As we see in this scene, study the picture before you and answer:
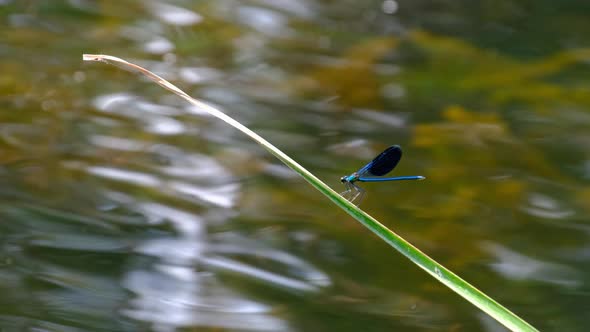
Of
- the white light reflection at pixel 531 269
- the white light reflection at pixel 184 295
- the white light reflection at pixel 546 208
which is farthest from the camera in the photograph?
the white light reflection at pixel 546 208

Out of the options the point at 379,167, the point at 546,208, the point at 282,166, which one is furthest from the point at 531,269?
the point at 282,166

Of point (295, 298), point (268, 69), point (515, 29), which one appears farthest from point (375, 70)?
point (295, 298)

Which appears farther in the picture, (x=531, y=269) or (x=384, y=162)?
(x=531, y=269)

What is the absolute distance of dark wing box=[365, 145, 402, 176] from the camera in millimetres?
2721

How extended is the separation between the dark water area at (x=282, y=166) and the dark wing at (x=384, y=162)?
1.99ft

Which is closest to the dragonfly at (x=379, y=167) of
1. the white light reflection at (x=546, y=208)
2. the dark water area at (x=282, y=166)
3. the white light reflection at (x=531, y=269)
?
the dark water area at (x=282, y=166)

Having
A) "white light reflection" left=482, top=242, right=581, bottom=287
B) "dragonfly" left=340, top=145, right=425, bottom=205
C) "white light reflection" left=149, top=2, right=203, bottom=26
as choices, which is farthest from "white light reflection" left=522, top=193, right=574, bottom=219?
"white light reflection" left=149, top=2, right=203, bottom=26

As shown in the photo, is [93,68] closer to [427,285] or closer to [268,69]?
[268,69]

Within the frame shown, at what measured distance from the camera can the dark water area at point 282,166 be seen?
9.86ft

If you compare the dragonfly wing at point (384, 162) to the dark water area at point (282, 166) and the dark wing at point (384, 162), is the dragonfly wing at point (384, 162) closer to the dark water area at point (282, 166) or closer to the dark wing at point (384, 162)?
the dark wing at point (384, 162)

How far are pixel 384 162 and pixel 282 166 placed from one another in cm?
154

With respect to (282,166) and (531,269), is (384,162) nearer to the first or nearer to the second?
(531,269)

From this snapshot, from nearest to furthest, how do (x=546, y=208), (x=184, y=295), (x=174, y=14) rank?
(x=184, y=295) < (x=546, y=208) < (x=174, y=14)

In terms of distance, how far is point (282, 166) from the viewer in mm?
4250
